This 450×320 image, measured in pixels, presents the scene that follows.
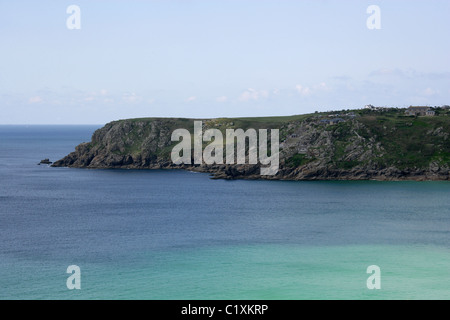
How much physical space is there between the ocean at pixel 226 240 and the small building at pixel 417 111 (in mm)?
45103

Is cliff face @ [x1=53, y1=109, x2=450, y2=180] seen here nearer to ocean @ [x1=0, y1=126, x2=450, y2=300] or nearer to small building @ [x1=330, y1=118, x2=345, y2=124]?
small building @ [x1=330, y1=118, x2=345, y2=124]

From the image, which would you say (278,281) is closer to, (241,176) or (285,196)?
(285,196)

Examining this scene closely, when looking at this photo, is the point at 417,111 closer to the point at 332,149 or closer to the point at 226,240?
the point at 332,149

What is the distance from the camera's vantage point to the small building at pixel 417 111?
165 meters

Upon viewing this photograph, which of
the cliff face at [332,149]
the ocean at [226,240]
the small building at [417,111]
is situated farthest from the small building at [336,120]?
the ocean at [226,240]

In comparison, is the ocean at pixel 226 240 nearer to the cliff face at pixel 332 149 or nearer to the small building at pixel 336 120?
the cliff face at pixel 332 149

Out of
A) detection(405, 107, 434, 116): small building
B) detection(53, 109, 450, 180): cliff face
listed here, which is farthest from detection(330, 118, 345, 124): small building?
detection(405, 107, 434, 116): small building

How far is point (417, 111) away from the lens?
169 metres

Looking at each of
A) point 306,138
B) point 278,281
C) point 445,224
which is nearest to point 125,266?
point 278,281

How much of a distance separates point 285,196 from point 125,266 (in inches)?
2213

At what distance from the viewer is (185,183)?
134 m

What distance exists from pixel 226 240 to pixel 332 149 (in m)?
71.7

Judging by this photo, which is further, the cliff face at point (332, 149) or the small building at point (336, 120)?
the small building at point (336, 120)

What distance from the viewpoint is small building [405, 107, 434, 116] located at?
165375 mm
